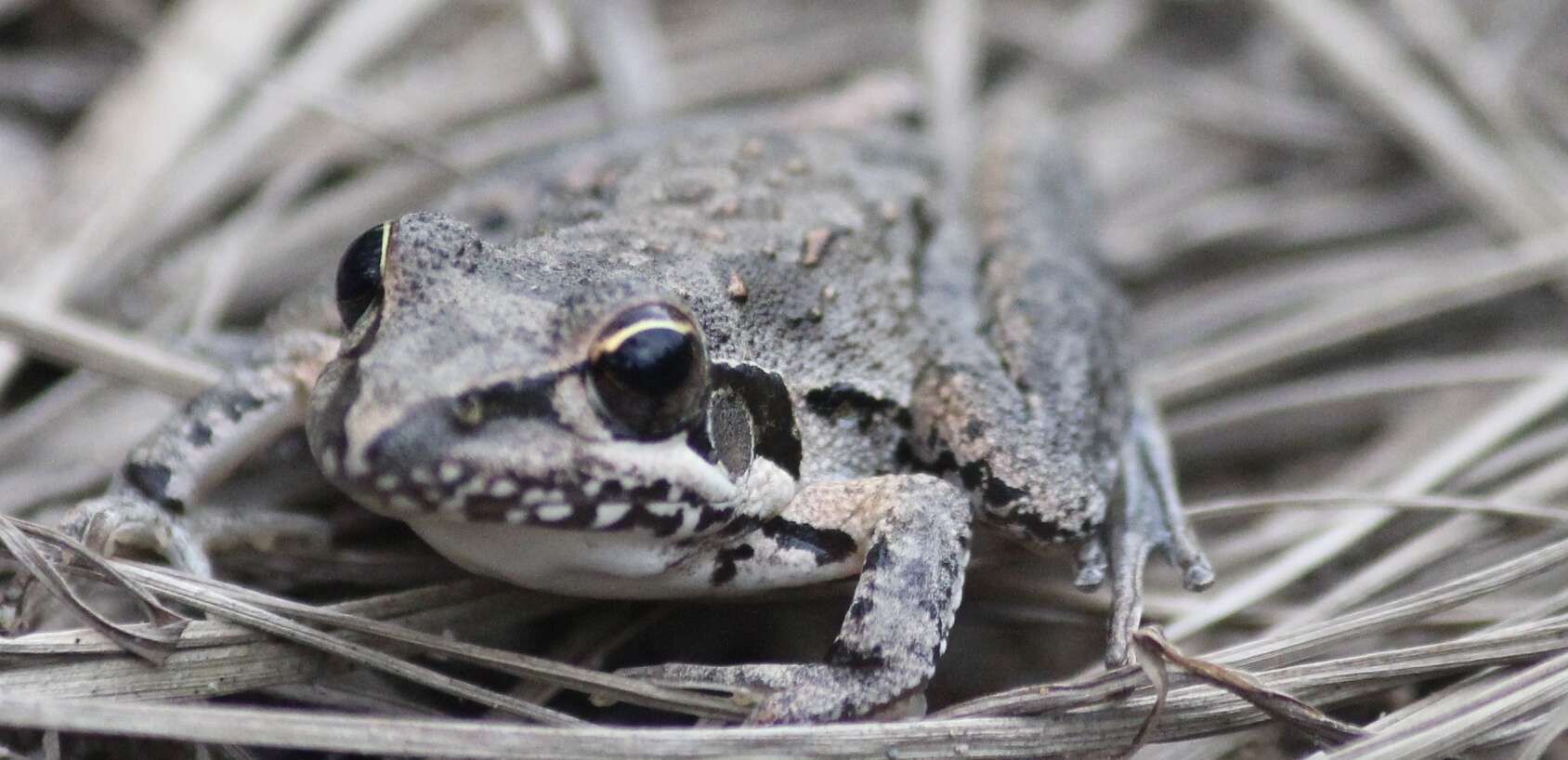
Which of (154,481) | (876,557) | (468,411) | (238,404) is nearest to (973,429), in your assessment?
(876,557)

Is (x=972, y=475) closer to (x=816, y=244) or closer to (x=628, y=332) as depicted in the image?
(x=816, y=244)

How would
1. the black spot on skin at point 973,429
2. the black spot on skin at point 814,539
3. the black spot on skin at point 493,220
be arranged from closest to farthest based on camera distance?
the black spot on skin at point 814,539
the black spot on skin at point 973,429
the black spot on skin at point 493,220

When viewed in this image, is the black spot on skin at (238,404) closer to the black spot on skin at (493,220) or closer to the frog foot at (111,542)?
the frog foot at (111,542)

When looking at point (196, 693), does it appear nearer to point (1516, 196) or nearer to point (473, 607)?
point (473, 607)

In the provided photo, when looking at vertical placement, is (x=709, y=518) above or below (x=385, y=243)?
below

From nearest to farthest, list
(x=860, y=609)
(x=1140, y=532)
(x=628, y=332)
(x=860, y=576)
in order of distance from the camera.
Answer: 1. (x=628, y=332)
2. (x=860, y=609)
3. (x=860, y=576)
4. (x=1140, y=532)

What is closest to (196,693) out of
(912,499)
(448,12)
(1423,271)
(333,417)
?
(333,417)

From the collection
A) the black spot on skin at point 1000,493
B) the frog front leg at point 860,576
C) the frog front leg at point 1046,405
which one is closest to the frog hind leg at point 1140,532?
the frog front leg at point 1046,405
